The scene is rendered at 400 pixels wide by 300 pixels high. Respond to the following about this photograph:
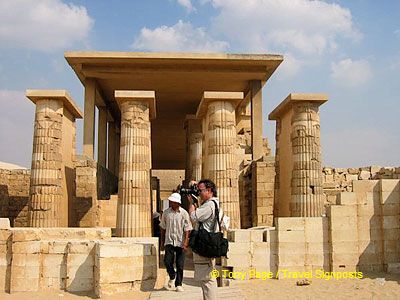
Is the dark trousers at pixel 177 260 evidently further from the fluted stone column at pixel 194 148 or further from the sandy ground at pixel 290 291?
the fluted stone column at pixel 194 148

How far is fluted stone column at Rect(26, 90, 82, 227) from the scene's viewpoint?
12.9 meters

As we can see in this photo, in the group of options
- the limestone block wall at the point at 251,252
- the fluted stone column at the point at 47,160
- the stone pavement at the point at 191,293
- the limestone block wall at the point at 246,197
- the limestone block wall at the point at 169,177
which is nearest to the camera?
the stone pavement at the point at 191,293

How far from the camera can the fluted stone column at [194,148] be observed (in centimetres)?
1892

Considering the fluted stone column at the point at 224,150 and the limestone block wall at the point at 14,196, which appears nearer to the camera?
the fluted stone column at the point at 224,150

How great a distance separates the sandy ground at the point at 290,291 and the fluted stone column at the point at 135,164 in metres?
3.98

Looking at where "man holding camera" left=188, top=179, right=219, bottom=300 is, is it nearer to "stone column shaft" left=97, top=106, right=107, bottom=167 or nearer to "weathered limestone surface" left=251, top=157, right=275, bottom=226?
"weathered limestone surface" left=251, top=157, right=275, bottom=226

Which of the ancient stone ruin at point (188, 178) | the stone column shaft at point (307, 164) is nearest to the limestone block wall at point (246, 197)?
the ancient stone ruin at point (188, 178)

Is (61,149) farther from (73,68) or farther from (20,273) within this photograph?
(20,273)

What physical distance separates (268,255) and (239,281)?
2.90 feet

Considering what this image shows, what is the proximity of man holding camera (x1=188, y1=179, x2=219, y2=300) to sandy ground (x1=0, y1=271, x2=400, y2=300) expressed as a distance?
182cm

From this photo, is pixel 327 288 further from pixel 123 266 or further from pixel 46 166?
pixel 46 166

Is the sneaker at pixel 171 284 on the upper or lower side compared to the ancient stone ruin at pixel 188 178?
lower

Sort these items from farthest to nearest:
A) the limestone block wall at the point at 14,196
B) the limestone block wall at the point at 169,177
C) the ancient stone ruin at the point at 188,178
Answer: the limestone block wall at the point at 169,177 < the limestone block wall at the point at 14,196 < the ancient stone ruin at the point at 188,178

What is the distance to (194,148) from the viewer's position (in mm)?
19328
